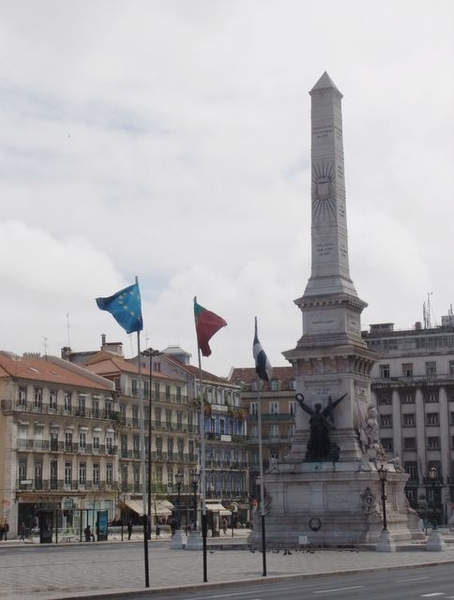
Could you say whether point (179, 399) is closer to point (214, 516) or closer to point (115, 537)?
point (214, 516)

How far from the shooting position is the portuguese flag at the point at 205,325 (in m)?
35.7

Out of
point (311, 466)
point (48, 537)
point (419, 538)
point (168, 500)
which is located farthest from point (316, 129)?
point (168, 500)

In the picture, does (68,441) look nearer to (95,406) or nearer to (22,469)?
(95,406)

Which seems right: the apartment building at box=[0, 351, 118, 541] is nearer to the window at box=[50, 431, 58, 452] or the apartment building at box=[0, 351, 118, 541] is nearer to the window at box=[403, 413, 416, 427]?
the window at box=[50, 431, 58, 452]

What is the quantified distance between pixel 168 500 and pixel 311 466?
47265mm

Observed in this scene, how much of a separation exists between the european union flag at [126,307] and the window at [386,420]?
261 ft

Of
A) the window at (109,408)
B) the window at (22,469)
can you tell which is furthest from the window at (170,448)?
the window at (22,469)

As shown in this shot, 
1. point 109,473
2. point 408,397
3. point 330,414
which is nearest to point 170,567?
point 330,414

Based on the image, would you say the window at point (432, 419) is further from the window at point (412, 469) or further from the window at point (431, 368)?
the window at point (412, 469)

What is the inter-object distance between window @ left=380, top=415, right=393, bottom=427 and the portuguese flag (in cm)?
7530

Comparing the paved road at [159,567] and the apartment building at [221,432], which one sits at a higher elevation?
the apartment building at [221,432]

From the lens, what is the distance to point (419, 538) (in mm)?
53688

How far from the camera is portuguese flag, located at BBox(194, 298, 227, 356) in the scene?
3569 cm

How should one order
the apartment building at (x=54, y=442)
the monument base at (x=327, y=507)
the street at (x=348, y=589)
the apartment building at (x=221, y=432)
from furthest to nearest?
1. the apartment building at (x=221, y=432)
2. the apartment building at (x=54, y=442)
3. the monument base at (x=327, y=507)
4. the street at (x=348, y=589)
